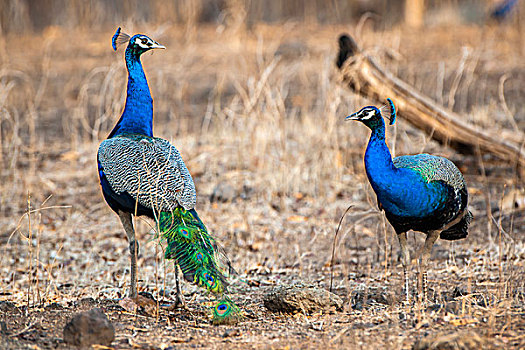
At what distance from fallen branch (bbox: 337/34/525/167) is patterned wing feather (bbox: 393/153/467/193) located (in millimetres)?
1862

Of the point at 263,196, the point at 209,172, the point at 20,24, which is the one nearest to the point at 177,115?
the point at 209,172

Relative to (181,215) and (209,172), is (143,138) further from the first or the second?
(209,172)

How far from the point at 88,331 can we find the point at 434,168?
7.01 feet

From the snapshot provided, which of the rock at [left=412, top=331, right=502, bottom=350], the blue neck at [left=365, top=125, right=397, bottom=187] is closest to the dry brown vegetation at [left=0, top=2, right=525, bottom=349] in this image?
the rock at [left=412, top=331, right=502, bottom=350]

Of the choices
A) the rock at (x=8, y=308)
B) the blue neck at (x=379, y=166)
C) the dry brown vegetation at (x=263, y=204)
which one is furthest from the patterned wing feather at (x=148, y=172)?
the blue neck at (x=379, y=166)

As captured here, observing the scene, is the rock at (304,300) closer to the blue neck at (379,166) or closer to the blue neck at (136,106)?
the blue neck at (379,166)

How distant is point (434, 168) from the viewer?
4.06 metres

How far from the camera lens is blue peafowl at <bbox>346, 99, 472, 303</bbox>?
3.87 m

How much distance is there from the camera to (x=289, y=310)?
3859mm

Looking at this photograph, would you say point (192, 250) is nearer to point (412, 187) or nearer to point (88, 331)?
point (88, 331)

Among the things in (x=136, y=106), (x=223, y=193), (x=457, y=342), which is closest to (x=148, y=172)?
(x=136, y=106)

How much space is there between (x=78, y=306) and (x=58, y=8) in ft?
39.9

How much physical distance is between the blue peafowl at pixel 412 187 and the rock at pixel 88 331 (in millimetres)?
1641

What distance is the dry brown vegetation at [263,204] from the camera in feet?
11.7
